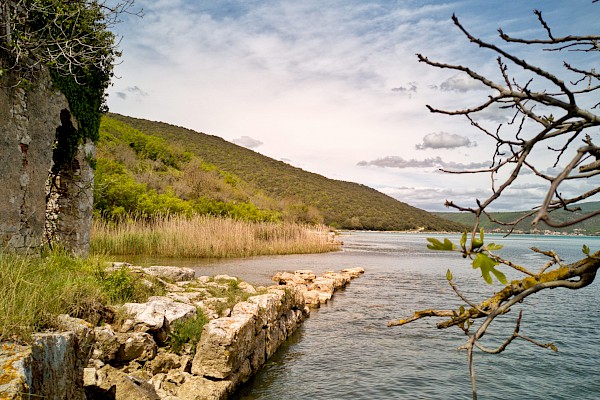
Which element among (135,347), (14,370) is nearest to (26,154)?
(135,347)

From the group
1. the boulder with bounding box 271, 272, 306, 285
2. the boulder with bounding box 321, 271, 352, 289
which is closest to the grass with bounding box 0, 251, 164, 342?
the boulder with bounding box 271, 272, 306, 285

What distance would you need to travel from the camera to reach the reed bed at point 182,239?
54.1 feet

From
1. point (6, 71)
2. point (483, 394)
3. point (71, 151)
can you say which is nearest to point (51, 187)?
point (71, 151)

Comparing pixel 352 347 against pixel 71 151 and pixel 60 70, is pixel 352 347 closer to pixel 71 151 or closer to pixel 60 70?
pixel 71 151

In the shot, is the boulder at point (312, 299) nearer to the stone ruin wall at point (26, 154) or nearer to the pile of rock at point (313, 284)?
the pile of rock at point (313, 284)

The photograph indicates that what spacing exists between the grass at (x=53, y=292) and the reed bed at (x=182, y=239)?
25.8 ft

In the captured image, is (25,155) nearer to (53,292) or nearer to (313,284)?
(53,292)

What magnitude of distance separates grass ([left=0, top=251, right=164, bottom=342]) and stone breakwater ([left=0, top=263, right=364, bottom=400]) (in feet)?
0.70

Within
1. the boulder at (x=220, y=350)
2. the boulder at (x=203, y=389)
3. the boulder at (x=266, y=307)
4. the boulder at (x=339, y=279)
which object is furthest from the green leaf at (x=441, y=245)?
the boulder at (x=339, y=279)

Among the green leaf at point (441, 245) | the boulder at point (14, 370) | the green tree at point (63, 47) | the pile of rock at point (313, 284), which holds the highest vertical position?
the green tree at point (63, 47)

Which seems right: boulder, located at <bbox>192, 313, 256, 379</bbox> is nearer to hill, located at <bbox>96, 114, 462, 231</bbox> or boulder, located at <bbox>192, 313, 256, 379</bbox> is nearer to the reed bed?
hill, located at <bbox>96, 114, 462, 231</bbox>

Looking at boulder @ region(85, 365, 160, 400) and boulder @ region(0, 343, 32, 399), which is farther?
boulder @ region(85, 365, 160, 400)

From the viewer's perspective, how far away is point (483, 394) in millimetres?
6055

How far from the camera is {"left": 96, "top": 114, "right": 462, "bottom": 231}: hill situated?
76.0ft
